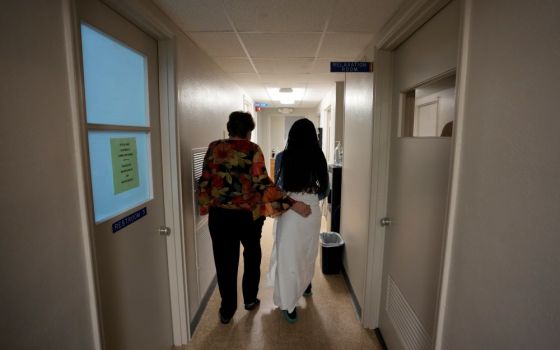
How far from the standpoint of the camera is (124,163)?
53.9 inches

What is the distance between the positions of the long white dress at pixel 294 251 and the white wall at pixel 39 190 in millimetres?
1366

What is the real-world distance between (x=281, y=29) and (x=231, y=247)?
5.19 ft

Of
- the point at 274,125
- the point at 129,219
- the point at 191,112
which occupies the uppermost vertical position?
the point at 274,125

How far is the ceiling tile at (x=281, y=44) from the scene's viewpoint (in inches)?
79.5

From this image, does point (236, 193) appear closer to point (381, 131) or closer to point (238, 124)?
point (238, 124)

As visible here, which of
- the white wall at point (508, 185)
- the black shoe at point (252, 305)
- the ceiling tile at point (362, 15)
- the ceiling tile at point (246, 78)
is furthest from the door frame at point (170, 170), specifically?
the ceiling tile at point (246, 78)

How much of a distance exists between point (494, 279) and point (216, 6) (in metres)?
1.73

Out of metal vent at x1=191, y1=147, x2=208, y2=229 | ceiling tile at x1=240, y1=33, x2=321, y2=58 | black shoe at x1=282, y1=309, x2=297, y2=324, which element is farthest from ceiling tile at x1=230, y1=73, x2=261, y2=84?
black shoe at x1=282, y1=309, x2=297, y2=324

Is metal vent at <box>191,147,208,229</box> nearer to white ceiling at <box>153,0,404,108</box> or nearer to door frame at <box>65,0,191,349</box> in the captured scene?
door frame at <box>65,0,191,349</box>

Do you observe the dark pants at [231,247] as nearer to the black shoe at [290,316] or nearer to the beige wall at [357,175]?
the black shoe at [290,316]

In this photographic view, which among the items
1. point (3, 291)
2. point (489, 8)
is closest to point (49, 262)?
point (3, 291)

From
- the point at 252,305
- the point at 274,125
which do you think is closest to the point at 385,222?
the point at 252,305

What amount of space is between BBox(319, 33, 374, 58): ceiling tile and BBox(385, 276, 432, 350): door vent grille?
171 cm

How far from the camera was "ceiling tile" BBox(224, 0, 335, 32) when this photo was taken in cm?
151
